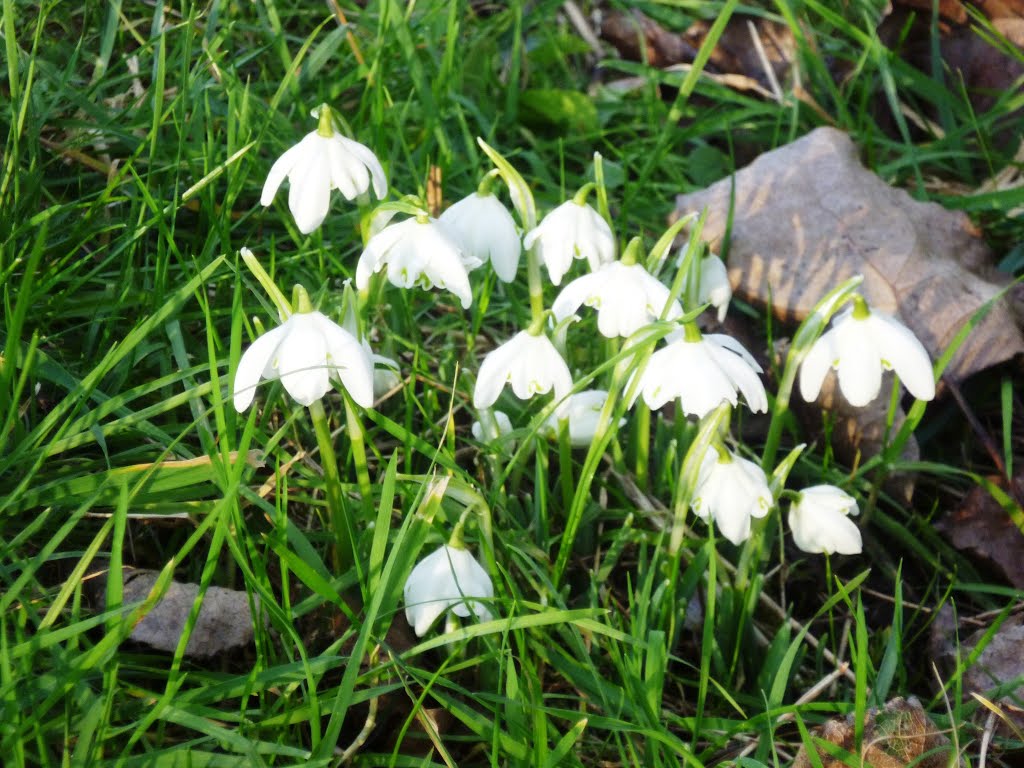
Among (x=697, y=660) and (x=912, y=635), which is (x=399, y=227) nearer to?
(x=697, y=660)

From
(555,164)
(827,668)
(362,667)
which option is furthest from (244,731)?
(555,164)

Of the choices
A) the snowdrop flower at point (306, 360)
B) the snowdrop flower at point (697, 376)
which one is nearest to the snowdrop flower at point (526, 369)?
the snowdrop flower at point (697, 376)

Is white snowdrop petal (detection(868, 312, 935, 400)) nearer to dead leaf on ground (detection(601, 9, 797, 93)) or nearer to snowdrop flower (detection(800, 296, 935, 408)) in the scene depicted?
snowdrop flower (detection(800, 296, 935, 408))

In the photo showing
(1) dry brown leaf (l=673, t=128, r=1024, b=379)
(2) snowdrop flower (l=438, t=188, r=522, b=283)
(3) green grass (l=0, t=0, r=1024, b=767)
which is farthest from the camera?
(1) dry brown leaf (l=673, t=128, r=1024, b=379)

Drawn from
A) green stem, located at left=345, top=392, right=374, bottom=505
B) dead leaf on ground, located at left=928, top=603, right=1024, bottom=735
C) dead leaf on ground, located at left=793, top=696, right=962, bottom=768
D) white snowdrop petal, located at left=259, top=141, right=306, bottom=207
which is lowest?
dead leaf on ground, located at left=928, top=603, right=1024, bottom=735

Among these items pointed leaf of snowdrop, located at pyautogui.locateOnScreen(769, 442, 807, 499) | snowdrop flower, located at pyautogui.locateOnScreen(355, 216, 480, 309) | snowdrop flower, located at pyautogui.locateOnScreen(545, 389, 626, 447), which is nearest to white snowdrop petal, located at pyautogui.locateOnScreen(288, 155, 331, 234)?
snowdrop flower, located at pyautogui.locateOnScreen(355, 216, 480, 309)

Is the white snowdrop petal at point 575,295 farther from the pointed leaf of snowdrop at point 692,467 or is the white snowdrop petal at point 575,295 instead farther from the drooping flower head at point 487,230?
the pointed leaf of snowdrop at point 692,467

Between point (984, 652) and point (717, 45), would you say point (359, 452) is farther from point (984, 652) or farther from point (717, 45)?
point (717, 45)
